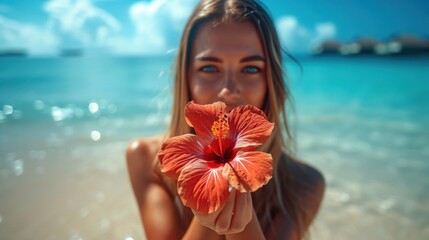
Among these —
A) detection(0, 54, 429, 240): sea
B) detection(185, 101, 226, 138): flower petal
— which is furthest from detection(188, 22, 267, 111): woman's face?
detection(185, 101, 226, 138): flower petal

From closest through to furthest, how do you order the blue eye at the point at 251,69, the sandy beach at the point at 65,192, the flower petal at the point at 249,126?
the flower petal at the point at 249,126, the blue eye at the point at 251,69, the sandy beach at the point at 65,192

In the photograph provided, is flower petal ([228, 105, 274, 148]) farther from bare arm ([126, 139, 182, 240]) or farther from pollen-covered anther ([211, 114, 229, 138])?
bare arm ([126, 139, 182, 240])

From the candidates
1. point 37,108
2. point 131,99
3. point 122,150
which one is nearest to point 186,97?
point 122,150

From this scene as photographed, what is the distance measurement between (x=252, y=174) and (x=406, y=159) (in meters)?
5.46

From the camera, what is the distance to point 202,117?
1.07 m

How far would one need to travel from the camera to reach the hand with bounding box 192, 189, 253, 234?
1052 mm

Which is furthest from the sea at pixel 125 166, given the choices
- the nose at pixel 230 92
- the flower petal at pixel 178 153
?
the flower petal at pixel 178 153

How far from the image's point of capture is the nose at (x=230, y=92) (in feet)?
5.62

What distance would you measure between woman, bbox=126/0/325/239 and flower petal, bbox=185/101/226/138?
56cm

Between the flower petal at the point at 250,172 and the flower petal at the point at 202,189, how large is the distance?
23 mm

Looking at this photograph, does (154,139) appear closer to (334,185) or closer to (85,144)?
(334,185)

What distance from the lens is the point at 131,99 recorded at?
10.9 meters

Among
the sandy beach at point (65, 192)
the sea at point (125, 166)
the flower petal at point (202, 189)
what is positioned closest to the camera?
the flower petal at point (202, 189)

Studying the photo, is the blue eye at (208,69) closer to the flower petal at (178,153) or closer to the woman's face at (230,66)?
the woman's face at (230,66)
